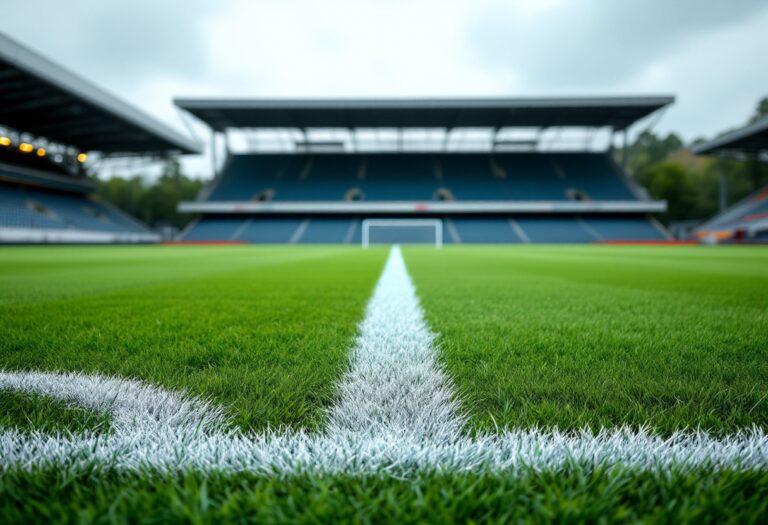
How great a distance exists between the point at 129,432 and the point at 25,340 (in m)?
1.09

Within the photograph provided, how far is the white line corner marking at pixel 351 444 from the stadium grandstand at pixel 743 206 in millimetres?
30278

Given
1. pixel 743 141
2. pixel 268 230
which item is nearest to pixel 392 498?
pixel 268 230

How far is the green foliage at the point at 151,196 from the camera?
150 feet

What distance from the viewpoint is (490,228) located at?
29.8 meters

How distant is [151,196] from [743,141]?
5179 cm

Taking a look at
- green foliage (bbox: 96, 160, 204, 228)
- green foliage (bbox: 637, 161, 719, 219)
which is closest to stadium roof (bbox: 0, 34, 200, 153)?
green foliage (bbox: 96, 160, 204, 228)

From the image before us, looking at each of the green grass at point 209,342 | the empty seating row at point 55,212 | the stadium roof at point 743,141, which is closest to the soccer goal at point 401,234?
the empty seating row at point 55,212

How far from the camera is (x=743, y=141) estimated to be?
2717cm

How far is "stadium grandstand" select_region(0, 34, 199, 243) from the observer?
62.3ft

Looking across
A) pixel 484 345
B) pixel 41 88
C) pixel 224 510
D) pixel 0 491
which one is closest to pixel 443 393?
pixel 484 345

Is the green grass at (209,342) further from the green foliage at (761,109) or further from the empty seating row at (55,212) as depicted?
the green foliage at (761,109)

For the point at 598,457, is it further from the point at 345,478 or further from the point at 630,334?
the point at 630,334

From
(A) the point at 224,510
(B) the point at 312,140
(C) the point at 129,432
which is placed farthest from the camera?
(B) the point at 312,140

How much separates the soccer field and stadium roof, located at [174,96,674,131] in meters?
26.5
